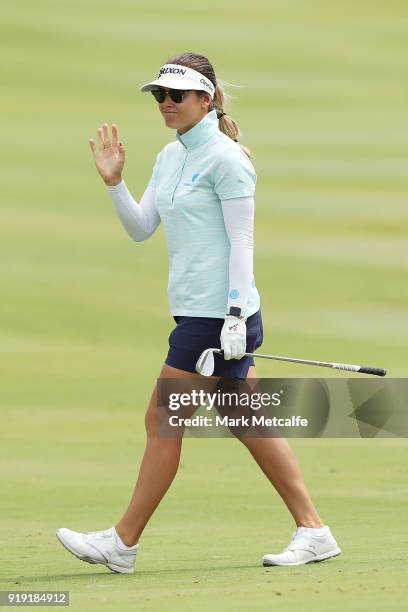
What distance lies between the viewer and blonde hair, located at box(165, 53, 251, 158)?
5.38 m

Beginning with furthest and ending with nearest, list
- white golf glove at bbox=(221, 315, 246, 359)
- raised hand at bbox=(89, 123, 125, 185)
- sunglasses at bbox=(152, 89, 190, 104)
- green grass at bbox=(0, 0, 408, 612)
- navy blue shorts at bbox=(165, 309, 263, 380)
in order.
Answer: green grass at bbox=(0, 0, 408, 612), raised hand at bbox=(89, 123, 125, 185), sunglasses at bbox=(152, 89, 190, 104), navy blue shorts at bbox=(165, 309, 263, 380), white golf glove at bbox=(221, 315, 246, 359)

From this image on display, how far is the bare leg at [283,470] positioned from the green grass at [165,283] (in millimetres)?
200

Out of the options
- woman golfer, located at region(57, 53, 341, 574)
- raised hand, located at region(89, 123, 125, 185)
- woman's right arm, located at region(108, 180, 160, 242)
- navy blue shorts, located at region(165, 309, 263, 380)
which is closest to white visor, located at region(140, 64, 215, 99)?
woman golfer, located at region(57, 53, 341, 574)

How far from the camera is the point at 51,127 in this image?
16547 mm

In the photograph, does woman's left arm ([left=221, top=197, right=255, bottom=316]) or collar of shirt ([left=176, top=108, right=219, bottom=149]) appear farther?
collar of shirt ([left=176, top=108, right=219, bottom=149])

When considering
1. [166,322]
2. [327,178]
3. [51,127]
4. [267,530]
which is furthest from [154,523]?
[51,127]

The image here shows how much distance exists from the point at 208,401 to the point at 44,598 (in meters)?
0.98

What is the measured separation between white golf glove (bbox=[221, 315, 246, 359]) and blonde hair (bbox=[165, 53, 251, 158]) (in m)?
0.60

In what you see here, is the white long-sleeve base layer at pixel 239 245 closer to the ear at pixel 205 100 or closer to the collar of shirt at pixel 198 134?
the collar of shirt at pixel 198 134

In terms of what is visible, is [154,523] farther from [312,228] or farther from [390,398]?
[312,228]

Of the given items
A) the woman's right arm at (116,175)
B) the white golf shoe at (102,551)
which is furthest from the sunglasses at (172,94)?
the white golf shoe at (102,551)

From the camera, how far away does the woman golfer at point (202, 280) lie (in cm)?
518

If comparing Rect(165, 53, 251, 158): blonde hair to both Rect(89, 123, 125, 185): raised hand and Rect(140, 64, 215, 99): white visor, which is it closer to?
Rect(140, 64, 215, 99): white visor

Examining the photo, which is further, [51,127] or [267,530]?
[51,127]
